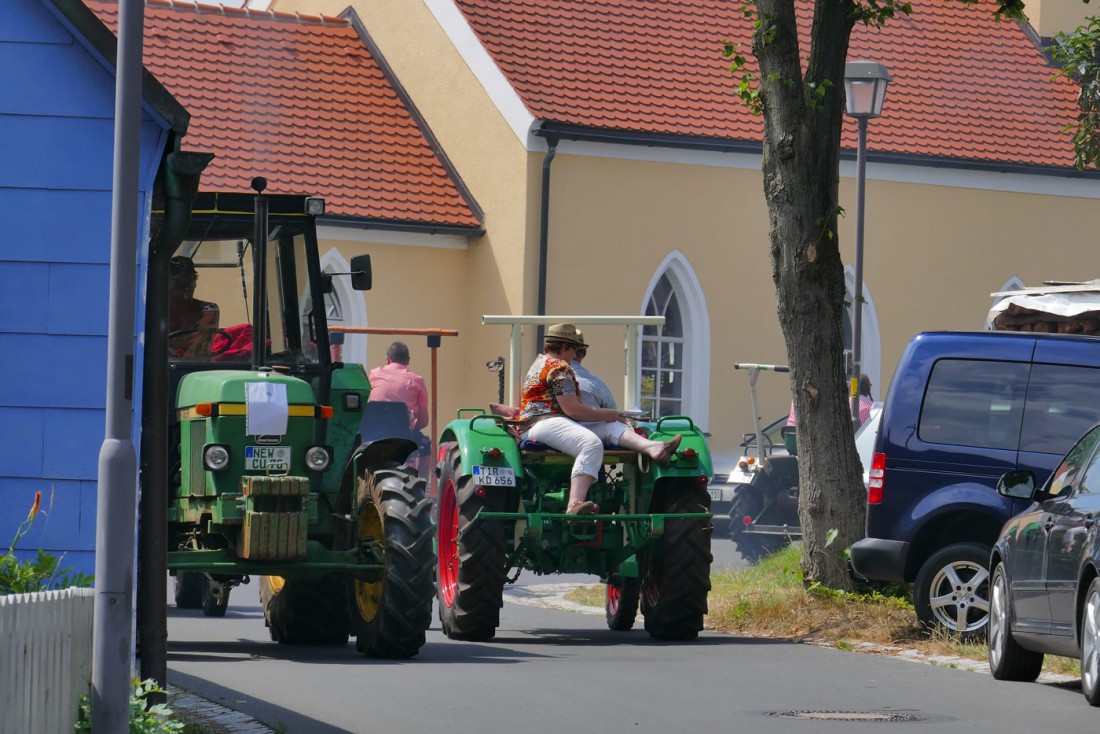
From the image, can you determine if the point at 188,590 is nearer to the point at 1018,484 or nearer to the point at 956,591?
the point at 956,591

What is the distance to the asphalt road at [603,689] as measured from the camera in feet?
31.3

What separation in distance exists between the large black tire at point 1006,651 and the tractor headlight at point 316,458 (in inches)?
153

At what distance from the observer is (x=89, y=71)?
9547 mm

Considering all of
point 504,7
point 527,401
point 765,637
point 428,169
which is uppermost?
point 504,7

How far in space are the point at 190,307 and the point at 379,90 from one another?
18616 mm

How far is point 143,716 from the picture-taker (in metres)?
7.83

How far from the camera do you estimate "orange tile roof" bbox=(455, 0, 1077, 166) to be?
97.2 ft

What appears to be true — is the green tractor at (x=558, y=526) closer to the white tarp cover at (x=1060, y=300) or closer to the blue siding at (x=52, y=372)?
the blue siding at (x=52, y=372)

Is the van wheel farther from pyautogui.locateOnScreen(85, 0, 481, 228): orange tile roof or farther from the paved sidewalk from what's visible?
pyautogui.locateOnScreen(85, 0, 481, 228): orange tile roof

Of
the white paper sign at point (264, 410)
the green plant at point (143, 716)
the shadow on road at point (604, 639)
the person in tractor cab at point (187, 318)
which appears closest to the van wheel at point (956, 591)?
the shadow on road at point (604, 639)

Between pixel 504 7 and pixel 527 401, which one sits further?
pixel 504 7

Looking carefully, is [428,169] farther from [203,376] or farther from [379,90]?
[203,376]

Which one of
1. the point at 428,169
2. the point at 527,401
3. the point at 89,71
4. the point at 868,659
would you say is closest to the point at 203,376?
the point at 527,401

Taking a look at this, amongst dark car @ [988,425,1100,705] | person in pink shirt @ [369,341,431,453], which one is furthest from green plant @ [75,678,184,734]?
person in pink shirt @ [369,341,431,453]
